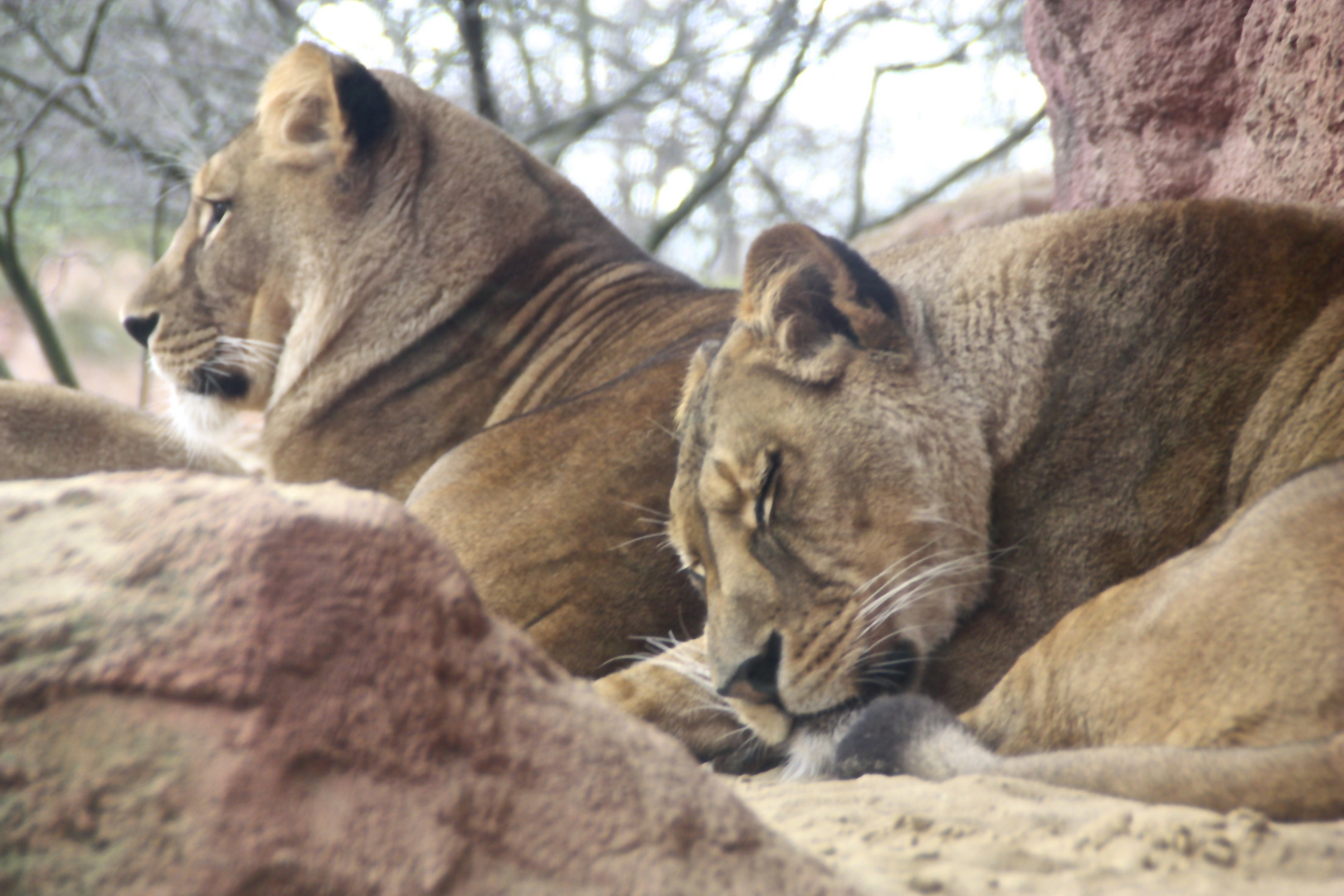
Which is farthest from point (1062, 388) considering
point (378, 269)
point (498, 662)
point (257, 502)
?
point (378, 269)

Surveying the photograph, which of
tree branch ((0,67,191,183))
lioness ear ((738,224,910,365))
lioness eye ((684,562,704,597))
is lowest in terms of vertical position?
lioness eye ((684,562,704,597))

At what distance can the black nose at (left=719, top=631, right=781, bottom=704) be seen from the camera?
2590mm

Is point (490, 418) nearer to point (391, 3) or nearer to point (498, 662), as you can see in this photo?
point (498, 662)

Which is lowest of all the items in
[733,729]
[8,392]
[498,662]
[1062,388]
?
[733,729]

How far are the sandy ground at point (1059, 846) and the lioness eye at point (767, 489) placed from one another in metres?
0.93

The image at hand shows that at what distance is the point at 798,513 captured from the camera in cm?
262

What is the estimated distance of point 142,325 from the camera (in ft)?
15.1

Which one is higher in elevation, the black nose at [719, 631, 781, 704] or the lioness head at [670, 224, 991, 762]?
the lioness head at [670, 224, 991, 762]

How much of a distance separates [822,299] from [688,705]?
3.48 ft

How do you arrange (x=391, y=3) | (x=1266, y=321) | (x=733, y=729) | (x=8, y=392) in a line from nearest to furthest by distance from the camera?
(x=1266, y=321) < (x=733, y=729) < (x=8, y=392) < (x=391, y=3)

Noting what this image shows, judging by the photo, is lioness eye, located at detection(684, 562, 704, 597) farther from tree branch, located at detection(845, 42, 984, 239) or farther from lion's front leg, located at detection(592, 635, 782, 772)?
tree branch, located at detection(845, 42, 984, 239)

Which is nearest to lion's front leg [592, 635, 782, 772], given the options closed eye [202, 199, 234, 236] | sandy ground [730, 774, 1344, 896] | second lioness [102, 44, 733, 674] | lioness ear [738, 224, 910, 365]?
lioness ear [738, 224, 910, 365]

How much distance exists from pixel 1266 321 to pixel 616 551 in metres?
1.66

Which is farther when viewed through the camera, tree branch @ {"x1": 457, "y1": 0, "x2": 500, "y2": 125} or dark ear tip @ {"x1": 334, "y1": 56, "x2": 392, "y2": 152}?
tree branch @ {"x1": 457, "y1": 0, "x2": 500, "y2": 125}
